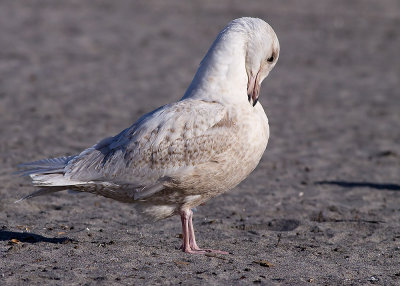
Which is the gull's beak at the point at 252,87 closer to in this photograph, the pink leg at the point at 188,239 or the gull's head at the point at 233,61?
the gull's head at the point at 233,61

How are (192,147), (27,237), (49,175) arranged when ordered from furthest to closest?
(27,237) < (49,175) < (192,147)

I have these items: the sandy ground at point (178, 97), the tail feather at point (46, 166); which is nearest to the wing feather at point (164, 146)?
the tail feather at point (46, 166)

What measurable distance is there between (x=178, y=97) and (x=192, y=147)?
804 cm

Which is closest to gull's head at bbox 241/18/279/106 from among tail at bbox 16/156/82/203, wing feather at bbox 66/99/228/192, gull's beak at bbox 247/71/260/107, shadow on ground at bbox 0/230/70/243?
gull's beak at bbox 247/71/260/107

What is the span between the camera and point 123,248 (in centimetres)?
613

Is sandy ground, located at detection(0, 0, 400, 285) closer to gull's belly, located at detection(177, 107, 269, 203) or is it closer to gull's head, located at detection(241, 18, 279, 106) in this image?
gull's belly, located at detection(177, 107, 269, 203)

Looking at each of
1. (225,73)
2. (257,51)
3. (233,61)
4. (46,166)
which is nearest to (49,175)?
(46,166)

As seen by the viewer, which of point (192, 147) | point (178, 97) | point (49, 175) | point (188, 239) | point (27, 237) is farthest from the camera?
point (178, 97)

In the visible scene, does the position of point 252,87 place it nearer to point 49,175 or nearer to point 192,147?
point 192,147

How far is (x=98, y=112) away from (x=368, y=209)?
5.78 meters

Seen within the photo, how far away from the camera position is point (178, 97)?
13891 mm

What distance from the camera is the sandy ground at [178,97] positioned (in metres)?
5.84

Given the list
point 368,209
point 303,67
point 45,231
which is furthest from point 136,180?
point 303,67

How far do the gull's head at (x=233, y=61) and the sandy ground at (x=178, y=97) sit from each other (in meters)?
1.32
